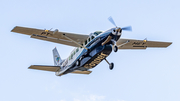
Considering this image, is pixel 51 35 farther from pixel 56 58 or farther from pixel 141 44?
pixel 141 44

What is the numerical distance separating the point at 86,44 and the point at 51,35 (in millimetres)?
3114

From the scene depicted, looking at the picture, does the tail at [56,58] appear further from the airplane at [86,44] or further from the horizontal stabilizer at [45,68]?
the airplane at [86,44]

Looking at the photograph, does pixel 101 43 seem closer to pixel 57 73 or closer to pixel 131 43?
pixel 131 43

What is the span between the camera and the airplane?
23.0 metres

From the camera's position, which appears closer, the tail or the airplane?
the airplane

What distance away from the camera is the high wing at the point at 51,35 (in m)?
23.9

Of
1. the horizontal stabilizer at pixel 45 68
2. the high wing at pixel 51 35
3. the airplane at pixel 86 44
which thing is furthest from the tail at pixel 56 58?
the high wing at pixel 51 35

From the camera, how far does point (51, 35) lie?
2502 cm

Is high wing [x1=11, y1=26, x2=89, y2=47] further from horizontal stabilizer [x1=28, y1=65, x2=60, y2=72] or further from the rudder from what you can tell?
the rudder

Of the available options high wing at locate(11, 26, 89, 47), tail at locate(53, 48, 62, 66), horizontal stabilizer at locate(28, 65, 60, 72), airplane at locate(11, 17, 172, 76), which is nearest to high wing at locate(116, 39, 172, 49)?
airplane at locate(11, 17, 172, 76)

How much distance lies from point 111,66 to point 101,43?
8.99 ft

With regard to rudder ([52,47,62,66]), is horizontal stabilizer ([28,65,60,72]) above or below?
below

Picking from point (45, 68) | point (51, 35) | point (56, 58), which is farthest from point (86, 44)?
point (56, 58)

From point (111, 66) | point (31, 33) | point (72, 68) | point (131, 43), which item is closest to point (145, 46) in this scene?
point (131, 43)
